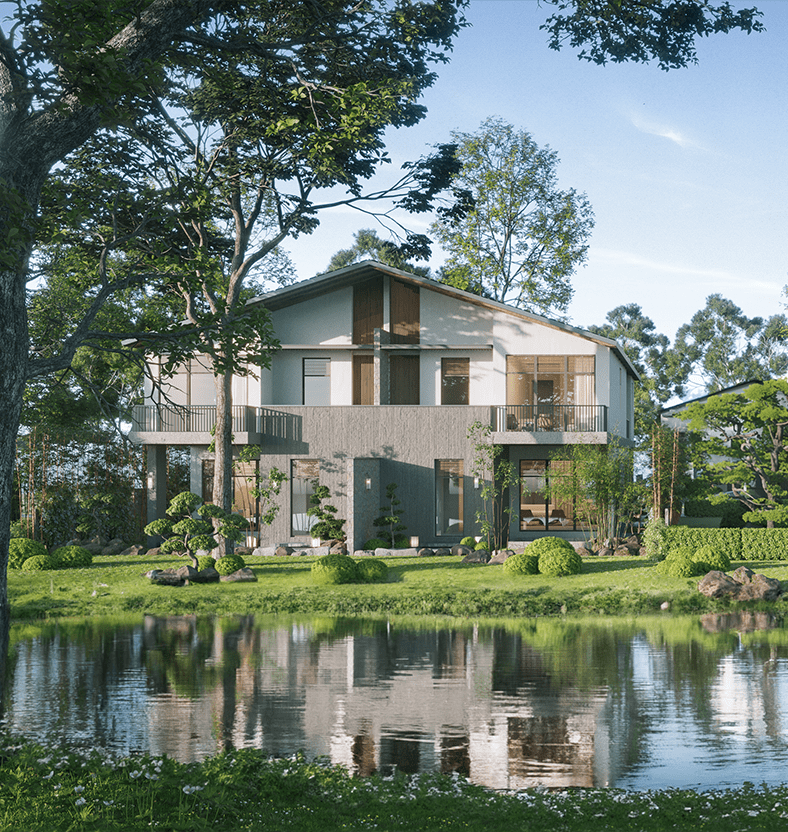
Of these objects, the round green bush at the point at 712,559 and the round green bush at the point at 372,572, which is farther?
the round green bush at the point at 372,572

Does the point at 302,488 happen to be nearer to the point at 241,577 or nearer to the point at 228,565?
the point at 228,565

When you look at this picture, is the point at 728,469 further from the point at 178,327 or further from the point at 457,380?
the point at 178,327

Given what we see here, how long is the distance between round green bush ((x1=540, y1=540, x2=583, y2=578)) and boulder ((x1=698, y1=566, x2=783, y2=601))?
3198 mm

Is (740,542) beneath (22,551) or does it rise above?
above

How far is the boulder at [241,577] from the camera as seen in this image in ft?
72.5

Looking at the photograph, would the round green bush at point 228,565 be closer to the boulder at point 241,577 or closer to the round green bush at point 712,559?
the boulder at point 241,577

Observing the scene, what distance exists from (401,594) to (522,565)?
145 inches

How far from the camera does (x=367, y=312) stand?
30031 millimetres

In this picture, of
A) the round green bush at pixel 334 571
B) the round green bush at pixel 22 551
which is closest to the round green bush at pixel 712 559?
the round green bush at pixel 334 571

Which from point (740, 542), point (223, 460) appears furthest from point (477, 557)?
point (223, 460)

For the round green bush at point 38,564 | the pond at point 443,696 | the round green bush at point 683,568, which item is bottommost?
the pond at point 443,696

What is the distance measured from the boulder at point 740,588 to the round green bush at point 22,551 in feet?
55.8

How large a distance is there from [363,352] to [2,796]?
23.7 metres

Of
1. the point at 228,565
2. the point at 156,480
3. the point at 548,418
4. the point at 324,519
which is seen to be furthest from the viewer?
the point at 156,480
